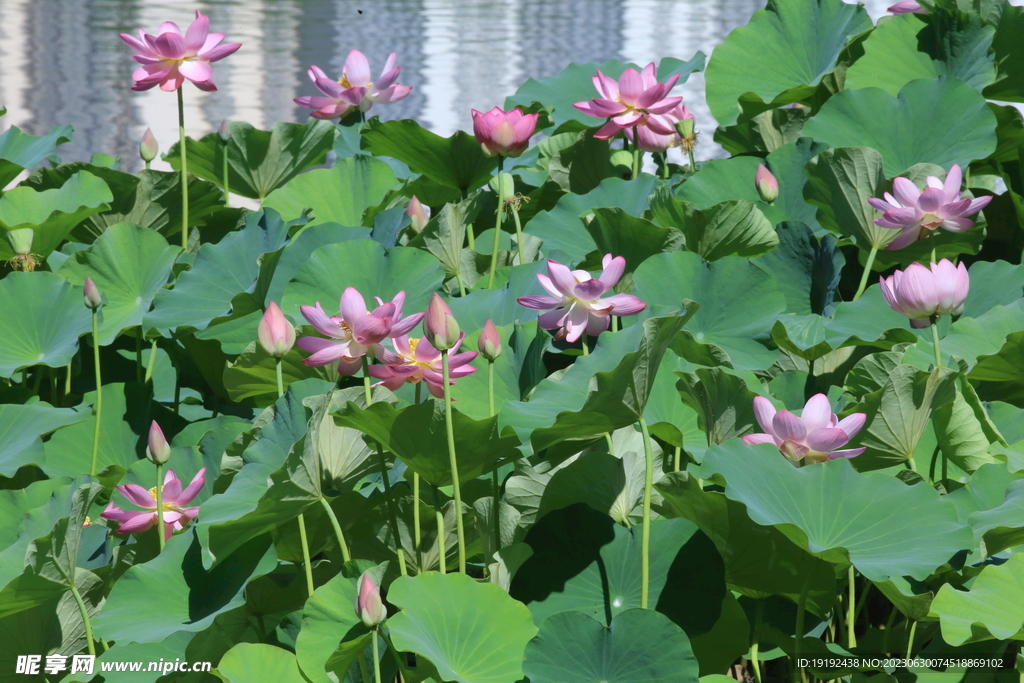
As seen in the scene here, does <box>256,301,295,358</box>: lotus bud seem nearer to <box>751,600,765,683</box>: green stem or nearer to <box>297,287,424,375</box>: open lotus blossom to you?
<box>297,287,424,375</box>: open lotus blossom

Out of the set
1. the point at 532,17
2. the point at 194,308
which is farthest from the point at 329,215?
the point at 532,17

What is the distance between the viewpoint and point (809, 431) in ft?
2.59

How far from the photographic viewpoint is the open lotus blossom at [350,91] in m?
1.75

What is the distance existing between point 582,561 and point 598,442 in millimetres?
163

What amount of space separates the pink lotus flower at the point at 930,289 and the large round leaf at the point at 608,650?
1.36 ft

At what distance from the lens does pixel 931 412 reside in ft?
2.83

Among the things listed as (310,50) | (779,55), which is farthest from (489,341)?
(310,50)

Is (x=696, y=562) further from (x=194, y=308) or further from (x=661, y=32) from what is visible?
(x=661, y=32)

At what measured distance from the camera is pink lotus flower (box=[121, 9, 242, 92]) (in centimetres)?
139

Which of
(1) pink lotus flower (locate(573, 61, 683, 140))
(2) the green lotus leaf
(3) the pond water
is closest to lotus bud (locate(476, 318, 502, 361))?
(1) pink lotus flower (locate(573, 61, 683, 140))

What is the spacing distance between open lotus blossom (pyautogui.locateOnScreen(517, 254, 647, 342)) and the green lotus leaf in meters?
0.63

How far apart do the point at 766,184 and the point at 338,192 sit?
70 centimetres

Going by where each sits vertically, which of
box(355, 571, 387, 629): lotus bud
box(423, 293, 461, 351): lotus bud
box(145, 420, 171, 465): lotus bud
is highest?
box(423, 293, 461, 351): lotus bud

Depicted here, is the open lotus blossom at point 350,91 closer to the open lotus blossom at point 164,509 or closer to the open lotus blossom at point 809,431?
the open lotus blossom at point 164,509
